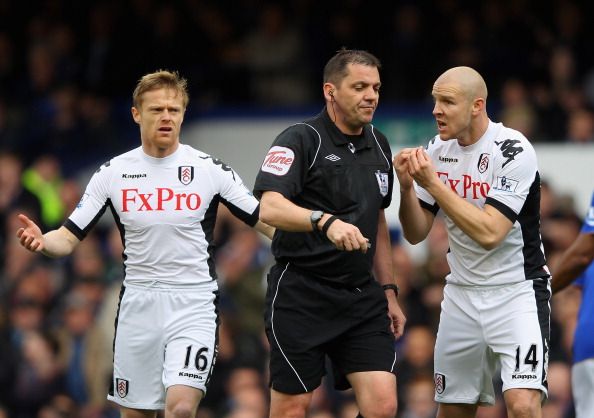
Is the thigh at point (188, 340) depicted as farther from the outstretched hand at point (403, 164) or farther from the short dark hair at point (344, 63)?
the short dark hair at point (344, 63)

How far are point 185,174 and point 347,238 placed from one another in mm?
1662

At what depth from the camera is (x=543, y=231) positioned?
13.0m

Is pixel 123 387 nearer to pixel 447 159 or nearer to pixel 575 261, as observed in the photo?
pixel 447 159

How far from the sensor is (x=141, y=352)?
947 centimetres

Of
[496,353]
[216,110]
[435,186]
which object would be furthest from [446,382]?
[216,110]

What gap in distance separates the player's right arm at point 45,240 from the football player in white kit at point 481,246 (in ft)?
7.03

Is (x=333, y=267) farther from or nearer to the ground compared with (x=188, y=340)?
farther from the ground

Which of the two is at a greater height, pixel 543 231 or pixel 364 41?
pixel 364 41

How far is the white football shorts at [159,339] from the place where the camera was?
941cm

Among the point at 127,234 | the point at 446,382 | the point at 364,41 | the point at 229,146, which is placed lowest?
the point at 446,382

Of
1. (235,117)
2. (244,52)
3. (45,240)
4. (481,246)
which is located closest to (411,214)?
(481,246)

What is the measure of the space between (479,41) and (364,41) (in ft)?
5.20

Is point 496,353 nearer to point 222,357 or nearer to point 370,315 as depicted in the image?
point 370,315

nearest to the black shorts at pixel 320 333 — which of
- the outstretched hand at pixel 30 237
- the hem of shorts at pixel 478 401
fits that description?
the hem of shorts at pixel 478 401
